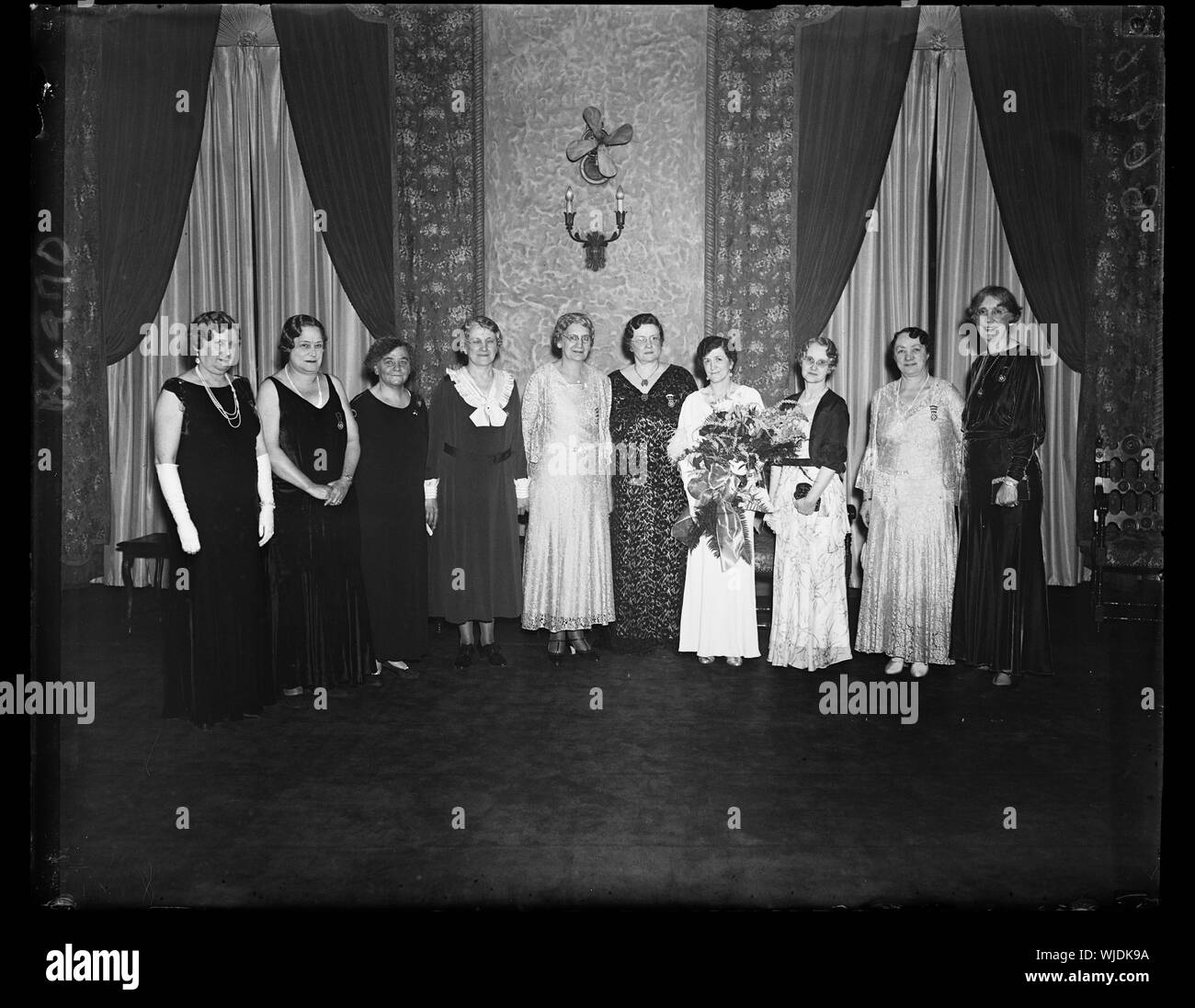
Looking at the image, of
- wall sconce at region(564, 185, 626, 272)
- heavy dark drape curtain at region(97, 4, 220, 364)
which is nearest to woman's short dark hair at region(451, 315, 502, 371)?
wall sconce at region(564, 185, 626, 272)

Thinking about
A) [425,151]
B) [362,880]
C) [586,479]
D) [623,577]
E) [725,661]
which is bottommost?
[362,880]

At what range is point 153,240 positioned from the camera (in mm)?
3961

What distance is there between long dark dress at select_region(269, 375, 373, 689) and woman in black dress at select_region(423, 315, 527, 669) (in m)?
0.46

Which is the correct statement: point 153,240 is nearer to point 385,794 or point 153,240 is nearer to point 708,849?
point 385,794

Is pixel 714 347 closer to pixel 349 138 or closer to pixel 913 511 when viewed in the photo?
pixel 913 511

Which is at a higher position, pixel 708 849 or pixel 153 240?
pixel 153 240

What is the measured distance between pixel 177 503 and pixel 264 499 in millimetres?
353

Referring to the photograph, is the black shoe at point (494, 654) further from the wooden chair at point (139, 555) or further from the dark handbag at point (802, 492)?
the dark handbag at point (802, 492)

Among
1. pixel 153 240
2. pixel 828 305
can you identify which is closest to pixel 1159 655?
pixel 828 305

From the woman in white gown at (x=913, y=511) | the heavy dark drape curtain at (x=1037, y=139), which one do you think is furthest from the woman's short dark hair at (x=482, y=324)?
the heavy dark drape curtain at (x=1037, y=139)

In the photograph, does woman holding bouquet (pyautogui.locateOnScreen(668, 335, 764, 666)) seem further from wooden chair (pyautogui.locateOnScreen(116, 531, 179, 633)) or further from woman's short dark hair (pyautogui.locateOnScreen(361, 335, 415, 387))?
wooden chair (pyautogui.locateOnScreen(116, 531, 179, 633))

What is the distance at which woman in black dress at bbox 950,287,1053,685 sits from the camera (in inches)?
168

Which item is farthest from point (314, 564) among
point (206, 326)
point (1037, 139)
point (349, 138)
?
point (1037, 139)

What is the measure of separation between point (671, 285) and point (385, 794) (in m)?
2.59
